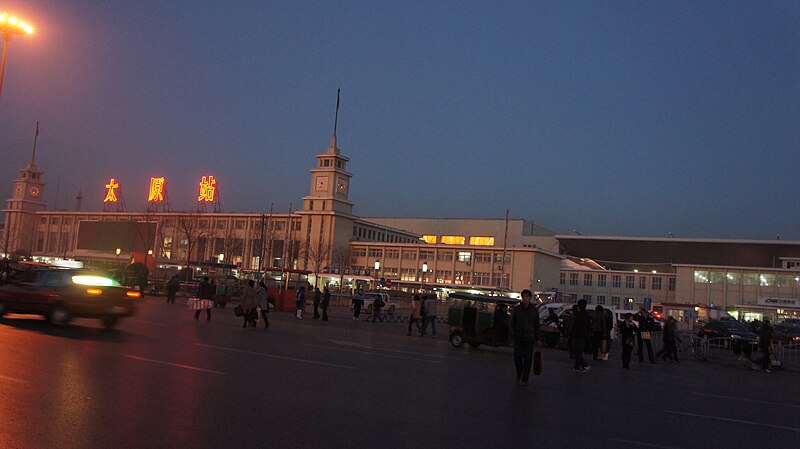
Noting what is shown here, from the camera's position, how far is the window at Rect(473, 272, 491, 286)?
9774 cm

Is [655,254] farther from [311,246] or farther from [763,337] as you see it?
[763,337]

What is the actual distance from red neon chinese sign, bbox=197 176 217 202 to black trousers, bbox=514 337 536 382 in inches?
3359

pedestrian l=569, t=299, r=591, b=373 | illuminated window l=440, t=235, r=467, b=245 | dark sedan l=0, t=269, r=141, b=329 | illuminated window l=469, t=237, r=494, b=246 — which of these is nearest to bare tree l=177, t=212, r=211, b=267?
illuminated window l=440, t=235, r=467, b=245

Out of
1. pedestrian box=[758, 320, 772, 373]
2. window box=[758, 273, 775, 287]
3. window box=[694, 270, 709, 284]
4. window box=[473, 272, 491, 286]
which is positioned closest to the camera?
pedestrian box=[758, 320, 772, 373]

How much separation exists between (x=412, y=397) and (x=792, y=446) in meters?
5.11

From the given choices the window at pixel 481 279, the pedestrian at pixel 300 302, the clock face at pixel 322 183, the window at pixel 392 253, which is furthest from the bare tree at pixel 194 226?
the pedestrian at pixel 300 302

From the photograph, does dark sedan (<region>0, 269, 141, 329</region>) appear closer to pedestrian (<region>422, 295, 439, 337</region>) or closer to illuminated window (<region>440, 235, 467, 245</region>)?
pedestrian (<region>422, 295, 439, 337</region>)

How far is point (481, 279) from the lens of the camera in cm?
9856

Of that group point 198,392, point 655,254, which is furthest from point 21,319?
point 655,254

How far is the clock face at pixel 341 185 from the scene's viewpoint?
341 feet

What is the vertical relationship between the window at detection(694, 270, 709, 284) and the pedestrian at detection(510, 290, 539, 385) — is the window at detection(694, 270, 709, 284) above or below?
above

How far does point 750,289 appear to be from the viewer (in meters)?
82.1

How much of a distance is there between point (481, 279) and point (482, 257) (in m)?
3.15

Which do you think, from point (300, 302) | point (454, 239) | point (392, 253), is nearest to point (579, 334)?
point (300, 302)
